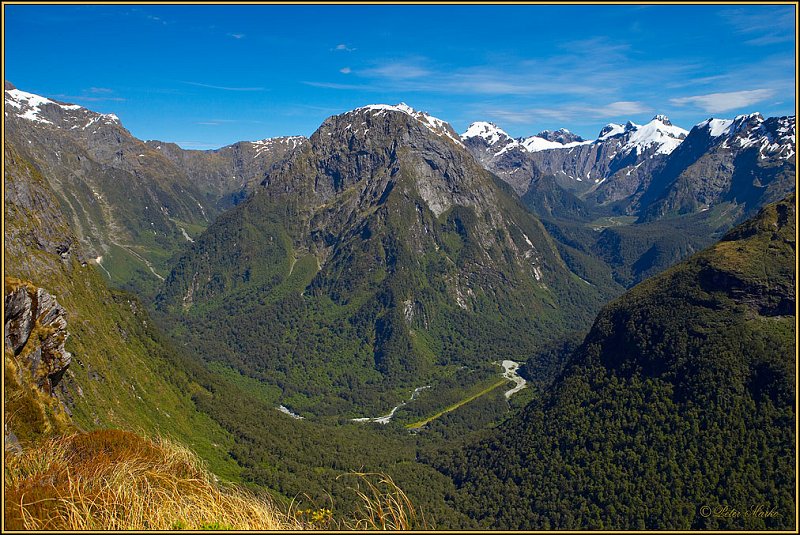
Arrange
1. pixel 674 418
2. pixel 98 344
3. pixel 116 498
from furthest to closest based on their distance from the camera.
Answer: pixel 98 344, pixel 674 418, pixel 116 498

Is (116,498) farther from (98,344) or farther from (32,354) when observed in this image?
(98,344)

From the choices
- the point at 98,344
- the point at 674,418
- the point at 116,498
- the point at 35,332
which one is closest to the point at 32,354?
the point at 35,332

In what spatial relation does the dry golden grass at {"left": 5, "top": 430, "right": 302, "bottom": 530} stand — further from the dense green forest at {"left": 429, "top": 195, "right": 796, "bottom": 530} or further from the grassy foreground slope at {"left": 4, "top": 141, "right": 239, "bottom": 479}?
the dense green forest at {"left": 429, "top": 195, "right": 796, "bottom": 530}

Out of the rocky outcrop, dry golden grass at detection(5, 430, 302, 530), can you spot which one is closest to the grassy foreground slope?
the rocky outcrop

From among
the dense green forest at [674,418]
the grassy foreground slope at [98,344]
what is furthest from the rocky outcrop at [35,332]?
the dense green forest at [674,418]

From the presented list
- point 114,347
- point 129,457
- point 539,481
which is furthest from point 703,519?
point 114,347

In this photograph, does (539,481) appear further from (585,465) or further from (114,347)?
(114,347)
